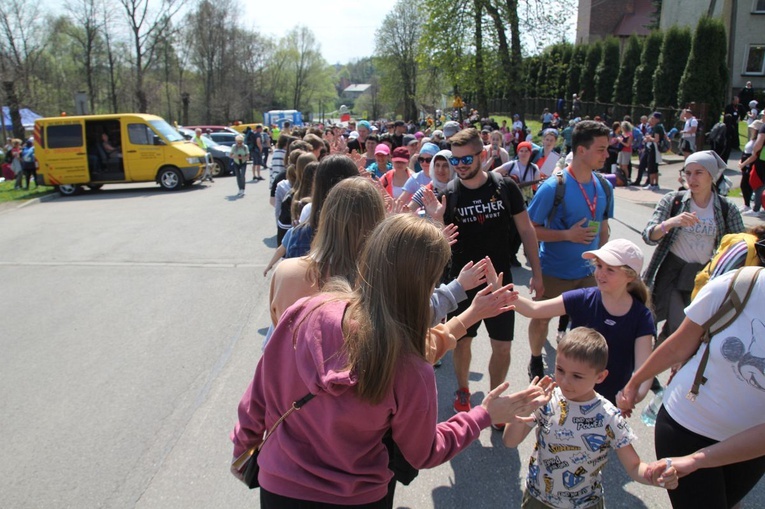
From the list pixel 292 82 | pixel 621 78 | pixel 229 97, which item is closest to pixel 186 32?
pixel 229 97

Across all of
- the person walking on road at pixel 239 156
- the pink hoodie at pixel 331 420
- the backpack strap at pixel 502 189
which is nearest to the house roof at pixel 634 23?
the person walking on road at pixel 239 156

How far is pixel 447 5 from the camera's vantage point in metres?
25.2

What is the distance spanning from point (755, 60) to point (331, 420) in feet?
130

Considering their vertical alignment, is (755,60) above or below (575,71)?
above

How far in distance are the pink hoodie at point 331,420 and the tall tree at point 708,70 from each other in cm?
2426

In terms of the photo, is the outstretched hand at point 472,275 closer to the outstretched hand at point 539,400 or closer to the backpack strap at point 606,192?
the outstretched hand at point 539,400

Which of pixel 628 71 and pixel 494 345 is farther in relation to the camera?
pixel 628 71

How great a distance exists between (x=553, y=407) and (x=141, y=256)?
8231 millimetres

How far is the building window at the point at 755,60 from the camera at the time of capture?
32.5 meters

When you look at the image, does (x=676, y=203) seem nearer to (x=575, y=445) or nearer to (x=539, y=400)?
(x=575, y=445)

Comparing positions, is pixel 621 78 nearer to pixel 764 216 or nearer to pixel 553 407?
pixel 764 216

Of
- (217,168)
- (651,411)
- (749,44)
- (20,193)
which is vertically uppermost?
(749,44)

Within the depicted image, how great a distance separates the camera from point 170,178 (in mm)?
18328

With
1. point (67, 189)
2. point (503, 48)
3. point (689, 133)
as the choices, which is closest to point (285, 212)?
point (67, 189)
